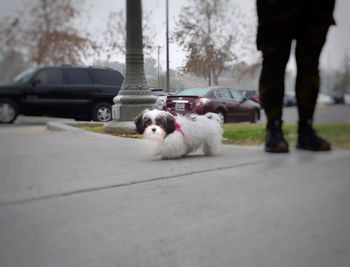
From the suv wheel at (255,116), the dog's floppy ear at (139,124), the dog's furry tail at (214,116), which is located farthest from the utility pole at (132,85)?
the suv wheel at (255,116)

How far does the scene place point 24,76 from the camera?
0.92m

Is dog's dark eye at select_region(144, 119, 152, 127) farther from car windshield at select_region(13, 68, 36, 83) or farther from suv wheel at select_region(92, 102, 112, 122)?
car windshield at select_region(13, 68, 36, 83)

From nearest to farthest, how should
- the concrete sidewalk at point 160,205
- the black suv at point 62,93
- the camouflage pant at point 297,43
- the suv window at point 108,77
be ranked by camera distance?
the camouflage pant at point 297,43
the concrete sidewalk at point 160,205
the black suv at point 62,93
the suv window at point 108,77

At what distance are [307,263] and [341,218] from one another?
0.10 metres

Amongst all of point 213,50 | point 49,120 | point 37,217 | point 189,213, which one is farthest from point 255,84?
point 37,217

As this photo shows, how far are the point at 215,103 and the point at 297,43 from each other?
1.25 ft

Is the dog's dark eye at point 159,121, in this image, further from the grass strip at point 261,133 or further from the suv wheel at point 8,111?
the suv wheel at point 8,111

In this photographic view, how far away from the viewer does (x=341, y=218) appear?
81 centimetres

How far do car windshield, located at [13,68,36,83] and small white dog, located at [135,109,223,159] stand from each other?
12.0 inches

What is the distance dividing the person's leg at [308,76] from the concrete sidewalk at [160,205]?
78 mm

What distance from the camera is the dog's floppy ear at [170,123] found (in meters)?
1.19

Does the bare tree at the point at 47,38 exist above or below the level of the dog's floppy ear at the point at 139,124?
above

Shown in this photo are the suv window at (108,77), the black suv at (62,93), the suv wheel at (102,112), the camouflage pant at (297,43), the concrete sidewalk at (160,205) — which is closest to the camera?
the camouflage pant at (297,43)

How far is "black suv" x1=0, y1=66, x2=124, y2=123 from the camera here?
96 centimetres
